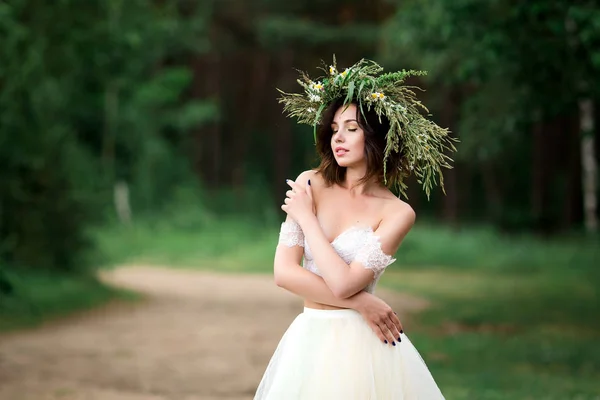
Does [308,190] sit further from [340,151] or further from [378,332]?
[378,332]

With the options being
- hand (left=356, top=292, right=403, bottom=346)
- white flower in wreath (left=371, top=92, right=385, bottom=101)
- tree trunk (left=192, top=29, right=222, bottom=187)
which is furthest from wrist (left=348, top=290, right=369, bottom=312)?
tree trunk (left=192, top=29, right=222, bottom=187)

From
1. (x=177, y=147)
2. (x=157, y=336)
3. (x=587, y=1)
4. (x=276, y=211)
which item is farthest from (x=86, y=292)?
(x=177, y=147)

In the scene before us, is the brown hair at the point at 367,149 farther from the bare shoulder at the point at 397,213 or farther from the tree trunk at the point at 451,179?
the tree trunk at the point at 451,179

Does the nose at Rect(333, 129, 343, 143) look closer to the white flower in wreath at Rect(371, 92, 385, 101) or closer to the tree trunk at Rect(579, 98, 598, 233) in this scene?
the white flower in wreath at Rect(371, 92, 385, 101)

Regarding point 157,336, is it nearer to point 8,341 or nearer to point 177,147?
point 8,341

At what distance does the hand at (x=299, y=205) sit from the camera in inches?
164

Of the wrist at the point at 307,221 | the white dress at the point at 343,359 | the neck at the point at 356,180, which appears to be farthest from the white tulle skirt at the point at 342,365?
the neck at the point at 356,180

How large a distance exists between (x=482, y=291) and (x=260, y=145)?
20.8 metres

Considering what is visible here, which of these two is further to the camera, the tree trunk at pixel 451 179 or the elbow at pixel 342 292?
the tree trunk at pixel 451 179

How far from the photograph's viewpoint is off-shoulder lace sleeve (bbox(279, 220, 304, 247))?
426cm

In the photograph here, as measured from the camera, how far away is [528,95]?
13.1 meters

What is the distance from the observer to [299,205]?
13.8 ft

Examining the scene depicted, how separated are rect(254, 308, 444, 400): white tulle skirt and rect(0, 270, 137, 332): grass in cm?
964

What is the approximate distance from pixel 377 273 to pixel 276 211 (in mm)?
30911
